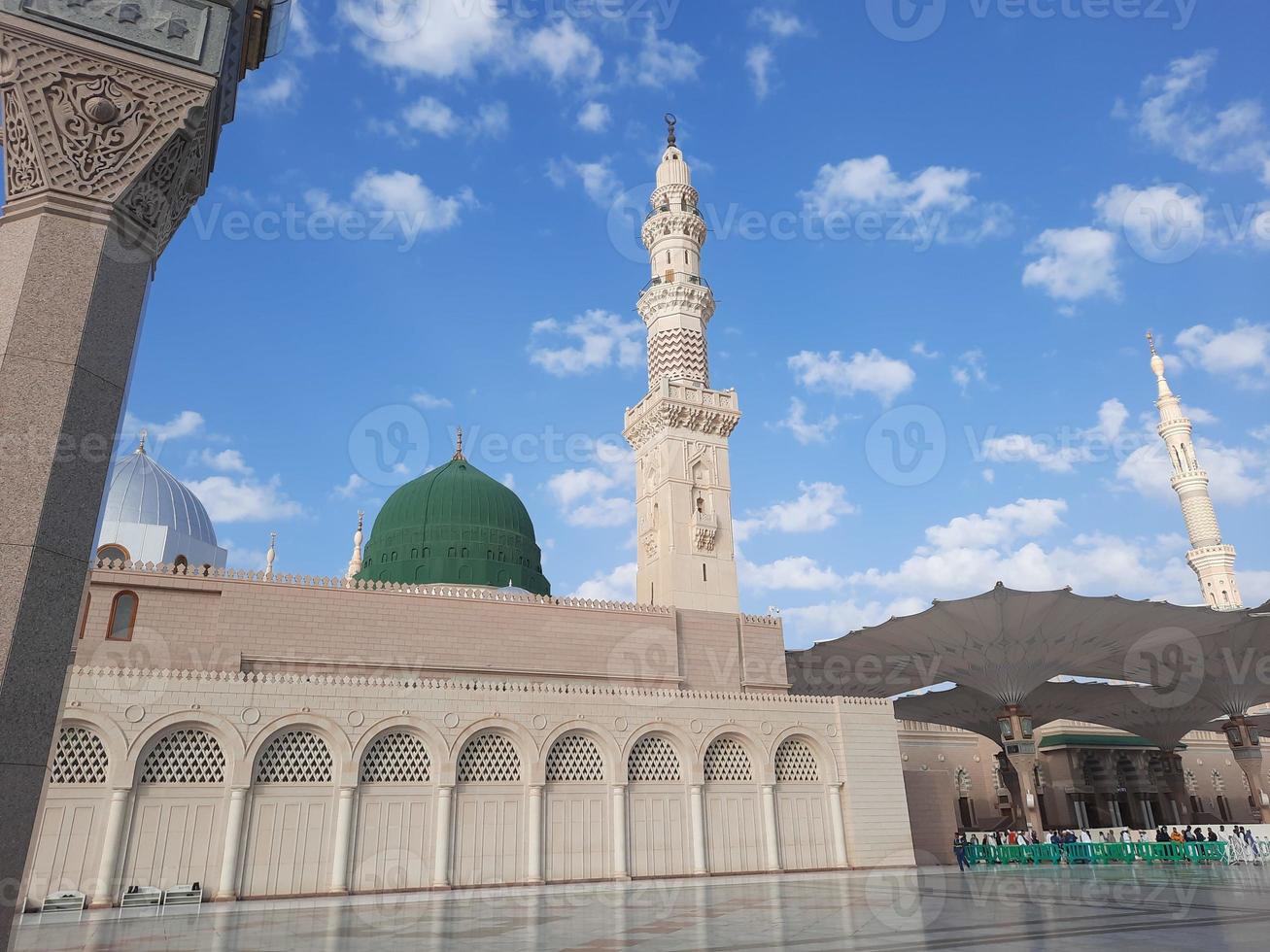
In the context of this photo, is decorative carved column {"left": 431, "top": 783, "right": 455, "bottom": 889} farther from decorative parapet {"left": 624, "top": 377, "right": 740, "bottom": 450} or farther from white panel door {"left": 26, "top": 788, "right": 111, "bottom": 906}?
decorative parapet {"left": 624, "top": 377, "right": 740, "bottom": 450}

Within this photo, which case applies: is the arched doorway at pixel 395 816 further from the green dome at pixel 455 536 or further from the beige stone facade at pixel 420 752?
the green dome at pixel 455 536

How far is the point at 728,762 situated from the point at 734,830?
164 cm

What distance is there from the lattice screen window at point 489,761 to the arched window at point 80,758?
23.1ft

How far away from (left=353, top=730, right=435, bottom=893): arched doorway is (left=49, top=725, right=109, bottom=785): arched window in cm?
485

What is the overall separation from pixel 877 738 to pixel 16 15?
24061 millimetres

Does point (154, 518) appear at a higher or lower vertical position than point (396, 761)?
higher

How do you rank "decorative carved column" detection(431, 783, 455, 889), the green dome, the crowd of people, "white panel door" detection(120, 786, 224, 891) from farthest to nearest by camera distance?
the green dome < the crowd of people < "decorative carved column" detection(431, 783, 455, 889) < "white panel door" detection(120, 786, 224, 891)

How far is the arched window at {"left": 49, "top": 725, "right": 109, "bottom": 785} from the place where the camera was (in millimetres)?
16156

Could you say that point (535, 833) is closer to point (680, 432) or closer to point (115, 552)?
point (680, 432)

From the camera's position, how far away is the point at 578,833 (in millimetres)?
19938

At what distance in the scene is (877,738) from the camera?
24.0 metres

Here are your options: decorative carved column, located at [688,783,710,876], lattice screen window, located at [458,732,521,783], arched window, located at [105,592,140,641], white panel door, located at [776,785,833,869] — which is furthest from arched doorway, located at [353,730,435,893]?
white panel door, located at [776,785,833,869]

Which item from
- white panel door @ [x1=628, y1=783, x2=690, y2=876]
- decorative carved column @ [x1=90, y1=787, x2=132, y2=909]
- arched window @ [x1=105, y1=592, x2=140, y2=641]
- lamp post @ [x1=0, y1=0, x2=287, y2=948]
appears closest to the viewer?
lamp post @ [x1=0, y1=0, x2=287, y2=948]

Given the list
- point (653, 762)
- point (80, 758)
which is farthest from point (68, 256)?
point (653, 762)
